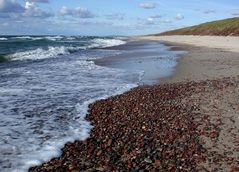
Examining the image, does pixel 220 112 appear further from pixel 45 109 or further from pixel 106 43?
pixel 106 43

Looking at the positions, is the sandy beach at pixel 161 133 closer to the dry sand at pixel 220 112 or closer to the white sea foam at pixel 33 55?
the dry sand at pixel 220 112

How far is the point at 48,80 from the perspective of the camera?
19.8 m

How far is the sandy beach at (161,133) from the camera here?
25.2ft

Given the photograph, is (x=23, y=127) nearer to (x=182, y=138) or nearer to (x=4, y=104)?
(x=4, y=104)

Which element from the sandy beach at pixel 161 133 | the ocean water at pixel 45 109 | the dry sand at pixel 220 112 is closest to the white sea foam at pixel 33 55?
the ocean water at pixel 45 109

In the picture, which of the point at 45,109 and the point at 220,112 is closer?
the point at 220,112

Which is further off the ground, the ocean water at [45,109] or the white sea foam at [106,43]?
the ocean water at [45,109]

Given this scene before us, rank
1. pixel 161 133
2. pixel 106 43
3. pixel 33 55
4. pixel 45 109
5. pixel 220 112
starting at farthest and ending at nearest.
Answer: pixel 106 43 → pixel 33 55 → pixel 45 109 → pixel 220 112 → pixel 161 133

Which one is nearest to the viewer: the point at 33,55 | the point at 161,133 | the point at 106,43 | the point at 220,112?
the point at 161,133

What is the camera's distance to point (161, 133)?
9633 millimetres

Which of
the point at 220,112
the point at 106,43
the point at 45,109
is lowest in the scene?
the point at 106,43

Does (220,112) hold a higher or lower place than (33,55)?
higher

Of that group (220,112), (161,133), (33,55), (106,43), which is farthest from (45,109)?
(106,43)

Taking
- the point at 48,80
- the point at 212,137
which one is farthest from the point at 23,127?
the point at 48,80
